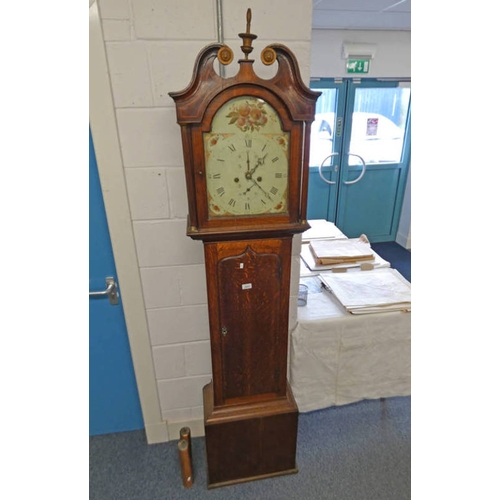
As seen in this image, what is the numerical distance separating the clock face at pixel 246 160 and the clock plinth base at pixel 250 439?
0.81 metres

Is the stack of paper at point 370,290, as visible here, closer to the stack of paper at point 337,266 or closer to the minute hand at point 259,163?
the stack of paper at point 337,266

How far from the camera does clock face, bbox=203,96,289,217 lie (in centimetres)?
100

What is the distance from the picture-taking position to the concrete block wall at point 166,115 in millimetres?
1118

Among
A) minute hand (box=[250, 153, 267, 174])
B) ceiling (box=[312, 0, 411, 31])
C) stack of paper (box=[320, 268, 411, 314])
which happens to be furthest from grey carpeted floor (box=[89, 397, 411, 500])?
ceiling (box=[312, 0, 411, 31])

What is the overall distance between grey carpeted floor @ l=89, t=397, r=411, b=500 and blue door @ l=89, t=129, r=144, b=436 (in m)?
0.10

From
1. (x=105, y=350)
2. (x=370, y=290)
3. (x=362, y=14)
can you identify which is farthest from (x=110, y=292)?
(x=362, y=14)

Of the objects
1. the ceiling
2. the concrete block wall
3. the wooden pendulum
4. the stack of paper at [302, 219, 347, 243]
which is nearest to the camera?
the concrete block wall

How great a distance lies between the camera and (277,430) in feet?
4.71

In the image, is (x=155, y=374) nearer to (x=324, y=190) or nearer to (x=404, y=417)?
(x=404, y=417)

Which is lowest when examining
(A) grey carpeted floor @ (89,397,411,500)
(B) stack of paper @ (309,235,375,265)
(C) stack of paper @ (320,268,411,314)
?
(A) grey carpeted floor @ (89,397,411,500)

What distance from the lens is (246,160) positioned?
1045 mm

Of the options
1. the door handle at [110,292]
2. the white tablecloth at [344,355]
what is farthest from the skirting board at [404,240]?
the door handle at [110,292]

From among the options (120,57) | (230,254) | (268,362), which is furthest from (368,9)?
(268,362)

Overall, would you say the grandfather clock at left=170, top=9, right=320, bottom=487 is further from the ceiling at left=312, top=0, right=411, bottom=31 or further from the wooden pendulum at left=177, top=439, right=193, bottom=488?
the ceiling at left=312, top=0, right=411, bottom=31
